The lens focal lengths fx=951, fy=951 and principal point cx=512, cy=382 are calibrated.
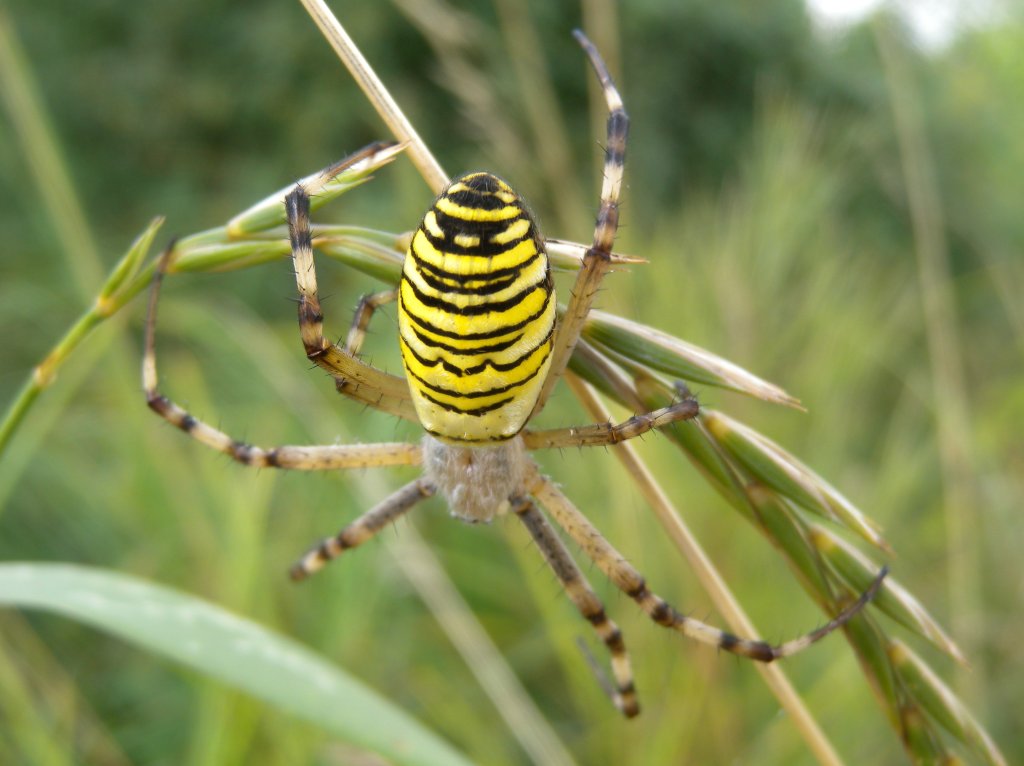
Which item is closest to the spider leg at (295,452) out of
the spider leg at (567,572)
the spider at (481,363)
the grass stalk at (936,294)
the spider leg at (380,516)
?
the spider at (481,363)

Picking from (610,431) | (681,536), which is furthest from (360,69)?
(681,536)

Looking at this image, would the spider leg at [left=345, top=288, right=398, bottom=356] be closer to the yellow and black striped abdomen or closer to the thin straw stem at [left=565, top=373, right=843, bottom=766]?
the yellow and black striped abdomen

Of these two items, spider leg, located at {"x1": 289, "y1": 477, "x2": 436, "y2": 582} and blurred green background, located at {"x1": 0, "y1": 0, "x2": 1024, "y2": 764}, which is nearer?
spider leg, located at {"x1": 289, "y1": 477, "x2": 436, "y2": 582}

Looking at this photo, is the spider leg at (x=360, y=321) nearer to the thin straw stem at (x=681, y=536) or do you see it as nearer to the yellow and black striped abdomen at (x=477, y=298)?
the yellow and black striped abdomen at (x=477, y=298)

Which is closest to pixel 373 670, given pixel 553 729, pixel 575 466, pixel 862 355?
pixel 553 729

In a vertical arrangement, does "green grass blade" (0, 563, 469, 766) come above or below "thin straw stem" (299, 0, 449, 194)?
below

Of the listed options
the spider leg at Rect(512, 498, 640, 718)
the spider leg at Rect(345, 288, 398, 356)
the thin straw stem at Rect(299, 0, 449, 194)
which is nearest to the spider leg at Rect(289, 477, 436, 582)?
the spider leg at Rect(512, 498, 640, 718)

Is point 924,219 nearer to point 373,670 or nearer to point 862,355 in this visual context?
point 862,355
